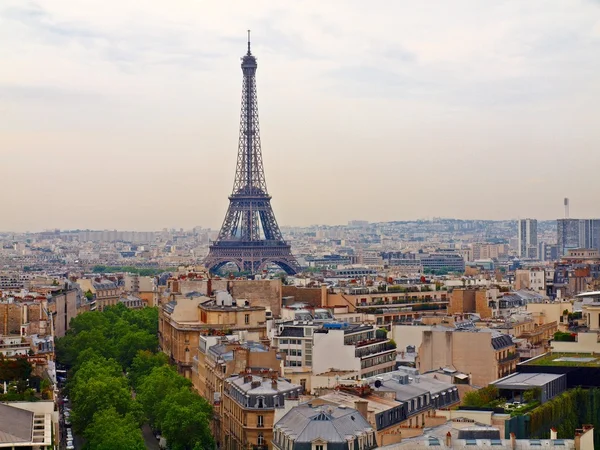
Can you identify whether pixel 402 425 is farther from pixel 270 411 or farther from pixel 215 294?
pixel 215 294

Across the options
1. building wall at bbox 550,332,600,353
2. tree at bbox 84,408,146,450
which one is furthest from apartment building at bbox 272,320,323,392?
building wall at bbox 550,332,600,353

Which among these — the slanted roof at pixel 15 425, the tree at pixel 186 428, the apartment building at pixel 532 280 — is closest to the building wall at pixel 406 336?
the tree at pixel 186 428

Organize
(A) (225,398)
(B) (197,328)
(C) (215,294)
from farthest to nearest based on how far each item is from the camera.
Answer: (C) (215,294) → (B) (197,328) → (A) (225,398)

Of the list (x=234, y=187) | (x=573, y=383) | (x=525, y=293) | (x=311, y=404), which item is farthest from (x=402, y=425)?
(x=234, y=187)

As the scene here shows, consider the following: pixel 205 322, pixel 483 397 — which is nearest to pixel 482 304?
pixel 205 322

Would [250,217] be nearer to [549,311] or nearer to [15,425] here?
[549,311]

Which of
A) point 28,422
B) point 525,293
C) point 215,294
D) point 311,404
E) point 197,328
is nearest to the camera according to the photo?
point 28,422

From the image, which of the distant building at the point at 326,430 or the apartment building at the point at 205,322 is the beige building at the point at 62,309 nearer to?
the apartment building at the point at 205,322

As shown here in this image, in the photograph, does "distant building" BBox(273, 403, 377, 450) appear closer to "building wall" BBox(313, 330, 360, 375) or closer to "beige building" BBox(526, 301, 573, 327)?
"building wall" BBox(313, 330, 360, 375)
